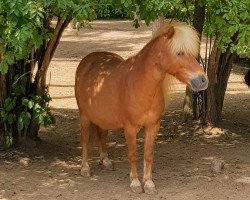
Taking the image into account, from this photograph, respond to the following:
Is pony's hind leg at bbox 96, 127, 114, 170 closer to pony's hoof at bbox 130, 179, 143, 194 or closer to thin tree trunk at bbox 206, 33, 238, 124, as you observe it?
pony's hoof at bbox 130, 179, 143, 194

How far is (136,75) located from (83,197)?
1.39 m

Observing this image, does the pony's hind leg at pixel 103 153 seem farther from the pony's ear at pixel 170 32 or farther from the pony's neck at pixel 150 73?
the pony's ear at pixel 170 32

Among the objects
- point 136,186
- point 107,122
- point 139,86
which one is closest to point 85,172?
point 107,122

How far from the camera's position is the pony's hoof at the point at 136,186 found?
5.69 m

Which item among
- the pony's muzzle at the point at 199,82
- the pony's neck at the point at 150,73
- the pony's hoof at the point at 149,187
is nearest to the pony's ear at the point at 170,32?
the pony's neck at the point at 150,73

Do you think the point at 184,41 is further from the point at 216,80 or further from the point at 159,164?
the point at 216,80

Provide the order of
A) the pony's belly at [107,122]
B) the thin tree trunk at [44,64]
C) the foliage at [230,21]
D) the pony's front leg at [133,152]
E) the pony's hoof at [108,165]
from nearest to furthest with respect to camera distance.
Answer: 1. the foliage at [230,21]
2. the pony's front leg at [133,152]
3. the pony's belly at [107,122]
4. the pony's hoof at [108,165]
5. the thin tree trunk at [44,64]

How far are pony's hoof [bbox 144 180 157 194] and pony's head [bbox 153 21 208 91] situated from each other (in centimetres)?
124

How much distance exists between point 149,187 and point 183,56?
4.90 ft

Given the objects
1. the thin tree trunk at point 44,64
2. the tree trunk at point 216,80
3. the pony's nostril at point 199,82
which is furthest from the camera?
the tree trunk at point 216,80

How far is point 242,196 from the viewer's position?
558 cm

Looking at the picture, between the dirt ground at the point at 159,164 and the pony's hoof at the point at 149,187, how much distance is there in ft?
0.24

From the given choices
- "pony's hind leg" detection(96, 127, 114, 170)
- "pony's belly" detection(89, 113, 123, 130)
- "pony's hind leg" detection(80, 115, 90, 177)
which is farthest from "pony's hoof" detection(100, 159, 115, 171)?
"pony's belly" detection(89, 113, 123, 130)

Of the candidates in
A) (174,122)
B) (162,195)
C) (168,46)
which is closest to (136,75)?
(168,46)
